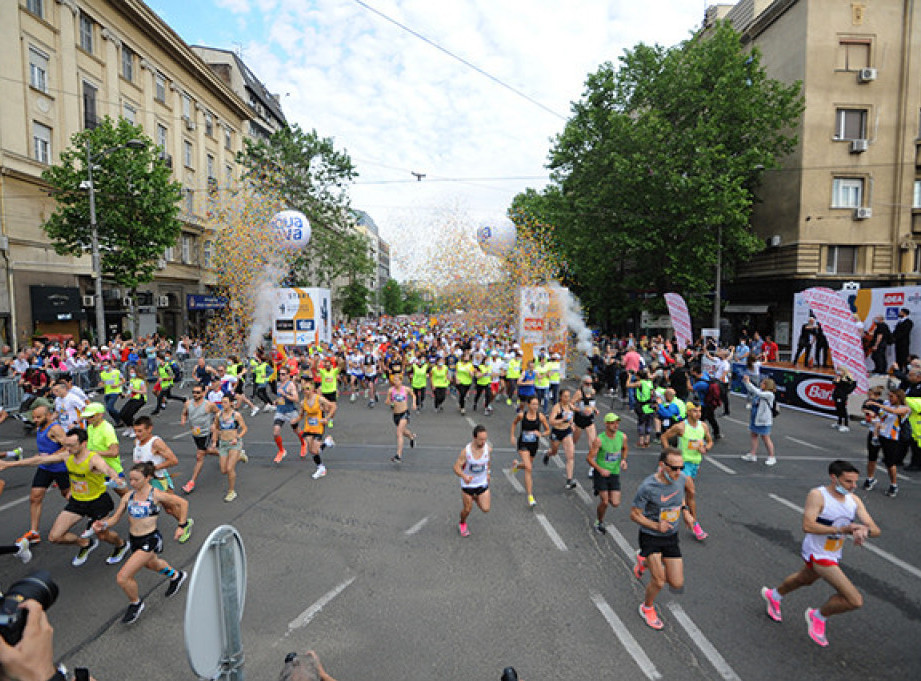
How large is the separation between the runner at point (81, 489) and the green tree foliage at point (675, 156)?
22.8m

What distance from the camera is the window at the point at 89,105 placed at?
25.0 meters

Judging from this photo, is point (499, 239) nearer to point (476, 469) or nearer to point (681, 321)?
point (681, 321)

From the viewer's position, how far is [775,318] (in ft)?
90.1

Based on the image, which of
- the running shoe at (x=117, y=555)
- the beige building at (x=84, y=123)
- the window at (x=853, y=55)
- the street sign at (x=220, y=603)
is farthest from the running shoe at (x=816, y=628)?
the window at (x=853, y=55)

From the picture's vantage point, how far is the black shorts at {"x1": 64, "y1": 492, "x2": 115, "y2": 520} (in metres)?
5.86

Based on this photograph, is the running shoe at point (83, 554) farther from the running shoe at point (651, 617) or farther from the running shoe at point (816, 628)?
the running shoe at point (816, 628)

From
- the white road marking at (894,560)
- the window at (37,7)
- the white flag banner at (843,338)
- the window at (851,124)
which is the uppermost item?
the window at (37,7)

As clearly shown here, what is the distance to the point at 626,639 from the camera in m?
4.61

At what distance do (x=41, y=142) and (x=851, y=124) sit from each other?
38.5 metres

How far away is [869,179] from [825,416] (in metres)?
18.4

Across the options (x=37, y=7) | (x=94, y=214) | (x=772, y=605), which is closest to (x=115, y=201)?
(x=94, y=214)

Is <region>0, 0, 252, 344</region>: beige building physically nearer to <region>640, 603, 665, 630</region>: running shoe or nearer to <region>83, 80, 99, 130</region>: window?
<region>83, 80, 99, 130</region>: window

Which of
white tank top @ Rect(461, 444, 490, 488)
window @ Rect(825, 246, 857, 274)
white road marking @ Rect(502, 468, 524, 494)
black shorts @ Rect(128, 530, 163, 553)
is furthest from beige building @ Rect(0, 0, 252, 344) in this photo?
window @ Rect(825, 246, 857, 274)

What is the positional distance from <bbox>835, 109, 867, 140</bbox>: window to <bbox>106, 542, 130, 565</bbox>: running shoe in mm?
32979
